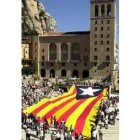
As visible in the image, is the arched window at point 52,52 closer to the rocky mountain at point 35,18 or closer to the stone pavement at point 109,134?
the rocky mountain at point 35,18

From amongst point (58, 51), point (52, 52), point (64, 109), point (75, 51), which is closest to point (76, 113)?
point (64, 109)

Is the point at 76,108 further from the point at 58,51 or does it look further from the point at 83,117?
the point at 58,51

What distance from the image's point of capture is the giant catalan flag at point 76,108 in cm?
904

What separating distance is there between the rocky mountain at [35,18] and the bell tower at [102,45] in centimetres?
681

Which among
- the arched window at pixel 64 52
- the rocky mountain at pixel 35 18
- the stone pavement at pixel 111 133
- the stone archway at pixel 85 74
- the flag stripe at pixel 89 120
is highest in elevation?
the rocky mountain at pixel 35 18

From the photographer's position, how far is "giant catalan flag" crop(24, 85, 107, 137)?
9.04m

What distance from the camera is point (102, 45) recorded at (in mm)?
30578

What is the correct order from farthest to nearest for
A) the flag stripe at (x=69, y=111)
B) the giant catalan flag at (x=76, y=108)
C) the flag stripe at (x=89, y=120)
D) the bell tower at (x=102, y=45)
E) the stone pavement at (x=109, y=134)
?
the bell tower at (x=102, y=45)
the stone pavement at (x=109, y=134)
the flag stripe at (x=69, y=111)
the giant catalan flag at (x=76, y=108)
the flag stripe at (x=89, y=120)

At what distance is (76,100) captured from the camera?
32.7 feet

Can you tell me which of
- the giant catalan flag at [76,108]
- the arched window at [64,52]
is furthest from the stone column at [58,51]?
the giant catalan flag at [76,108]

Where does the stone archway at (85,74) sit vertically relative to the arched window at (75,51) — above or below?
below

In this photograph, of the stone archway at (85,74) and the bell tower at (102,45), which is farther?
the stone archway at (85,74)
